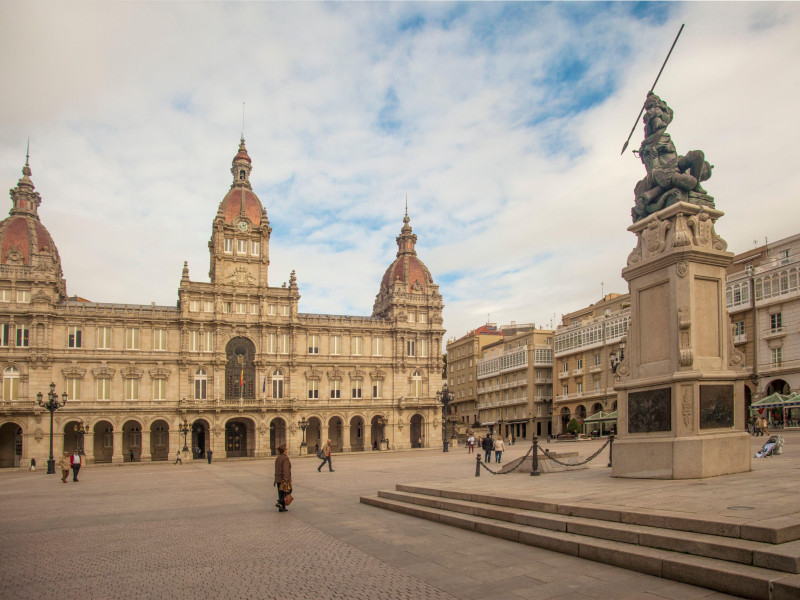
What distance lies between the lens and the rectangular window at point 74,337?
54.9 meters

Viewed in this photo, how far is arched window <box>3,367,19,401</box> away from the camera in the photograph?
51812 millimetres

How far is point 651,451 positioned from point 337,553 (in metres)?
6.54

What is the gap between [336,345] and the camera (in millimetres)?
65500

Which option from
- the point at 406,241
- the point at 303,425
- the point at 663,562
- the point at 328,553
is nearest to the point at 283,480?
the point at 328,553

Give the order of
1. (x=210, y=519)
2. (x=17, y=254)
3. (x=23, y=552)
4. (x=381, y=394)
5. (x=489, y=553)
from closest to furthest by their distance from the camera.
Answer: (x=489, y=553) → (x=23, y=552) → (x=210, y=519) → (x=17, y=254) → (x=381, y=394)

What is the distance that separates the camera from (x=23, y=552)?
10.8 metres

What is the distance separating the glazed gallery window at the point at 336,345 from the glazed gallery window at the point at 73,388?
2360 centimetres

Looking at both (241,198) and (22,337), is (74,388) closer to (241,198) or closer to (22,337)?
(22,337)

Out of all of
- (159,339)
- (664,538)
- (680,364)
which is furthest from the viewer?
(159,339)

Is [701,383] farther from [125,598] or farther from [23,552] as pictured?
[23,552]

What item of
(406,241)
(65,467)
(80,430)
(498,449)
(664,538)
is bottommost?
(80,430)

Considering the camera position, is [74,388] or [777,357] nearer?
[777,357]

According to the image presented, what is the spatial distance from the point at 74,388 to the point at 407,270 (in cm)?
A: 3502

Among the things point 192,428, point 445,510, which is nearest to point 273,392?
point 192,428
